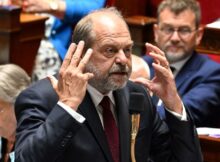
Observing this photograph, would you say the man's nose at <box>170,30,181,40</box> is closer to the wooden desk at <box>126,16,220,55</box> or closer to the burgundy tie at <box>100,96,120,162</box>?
the wooden desk at <box>126,16,220,55</box>

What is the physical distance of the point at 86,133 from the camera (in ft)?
→ 4.36

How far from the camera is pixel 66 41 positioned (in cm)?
244

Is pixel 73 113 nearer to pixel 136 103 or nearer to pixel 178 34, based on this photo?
pixel 136 103

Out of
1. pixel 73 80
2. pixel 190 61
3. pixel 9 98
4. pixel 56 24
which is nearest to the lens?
pixel 73 80

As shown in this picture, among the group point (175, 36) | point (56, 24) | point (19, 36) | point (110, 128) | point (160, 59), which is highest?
point (160, 59)

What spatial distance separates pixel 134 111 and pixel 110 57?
16cm

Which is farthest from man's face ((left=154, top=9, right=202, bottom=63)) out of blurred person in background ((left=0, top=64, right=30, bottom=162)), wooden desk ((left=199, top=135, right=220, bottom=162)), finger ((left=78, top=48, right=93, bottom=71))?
finger ((left=78, top=48, right=93, bottom=71))

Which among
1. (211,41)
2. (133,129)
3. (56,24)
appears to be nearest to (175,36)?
(211,41)

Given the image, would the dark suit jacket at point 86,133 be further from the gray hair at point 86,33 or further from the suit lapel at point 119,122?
the gray hair at point 86,33

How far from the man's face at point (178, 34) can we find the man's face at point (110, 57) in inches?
30.7

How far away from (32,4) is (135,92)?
0.85 meters

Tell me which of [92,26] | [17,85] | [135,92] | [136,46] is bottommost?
[136,46]

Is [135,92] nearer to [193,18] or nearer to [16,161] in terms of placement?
[16,161]

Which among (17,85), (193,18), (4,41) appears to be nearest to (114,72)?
(17,85)
